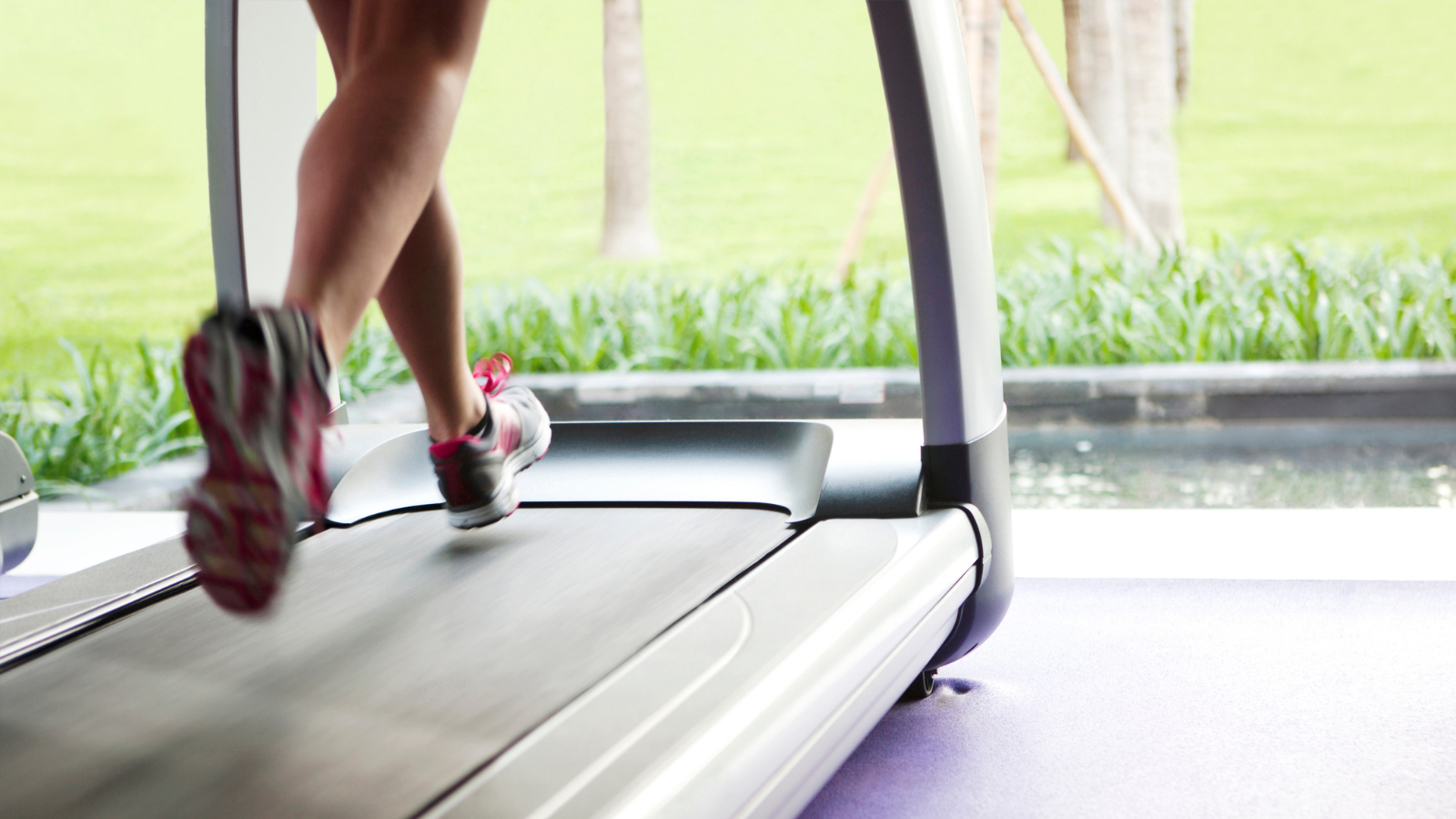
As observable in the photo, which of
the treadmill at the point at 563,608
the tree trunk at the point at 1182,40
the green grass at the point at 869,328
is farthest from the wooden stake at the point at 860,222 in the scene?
the tree trunk at the point at 1182,40

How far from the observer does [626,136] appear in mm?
5160

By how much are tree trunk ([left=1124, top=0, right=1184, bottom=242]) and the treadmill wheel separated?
3.30 m

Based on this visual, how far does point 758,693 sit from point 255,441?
0.36 metres

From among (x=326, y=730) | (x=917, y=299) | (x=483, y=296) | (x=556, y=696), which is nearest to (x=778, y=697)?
(x=556, y=696)

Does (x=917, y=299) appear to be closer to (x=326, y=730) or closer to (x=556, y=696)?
(x=556, y=696)

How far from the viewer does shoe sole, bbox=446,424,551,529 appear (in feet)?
4.16

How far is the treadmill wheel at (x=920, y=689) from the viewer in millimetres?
1253

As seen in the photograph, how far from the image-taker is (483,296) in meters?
3.85

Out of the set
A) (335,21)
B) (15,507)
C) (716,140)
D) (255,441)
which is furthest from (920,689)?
(716,140)

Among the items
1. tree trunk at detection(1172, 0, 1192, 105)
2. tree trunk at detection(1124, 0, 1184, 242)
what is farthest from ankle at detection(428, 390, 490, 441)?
tree trunk at detection(1172, 0, 1192, 105)

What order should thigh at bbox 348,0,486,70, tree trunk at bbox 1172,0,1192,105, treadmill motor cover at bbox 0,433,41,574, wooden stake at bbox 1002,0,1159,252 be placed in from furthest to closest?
tree trunk at bbox 1172,0,1192,105 → wooden stake at bbox 1002,0,1159,252 → treadmill motor cover at bbox 0,433,41,574 → thigh at bbox 348,0,486,70

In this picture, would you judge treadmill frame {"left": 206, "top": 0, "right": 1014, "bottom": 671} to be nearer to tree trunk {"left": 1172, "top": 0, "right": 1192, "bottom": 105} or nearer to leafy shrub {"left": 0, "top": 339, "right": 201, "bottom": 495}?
leafy shrub {"left": 0, "top": 339, "right": 201, "bottom": 495}

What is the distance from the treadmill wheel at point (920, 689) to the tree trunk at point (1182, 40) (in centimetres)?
672

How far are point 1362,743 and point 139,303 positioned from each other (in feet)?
20.9
